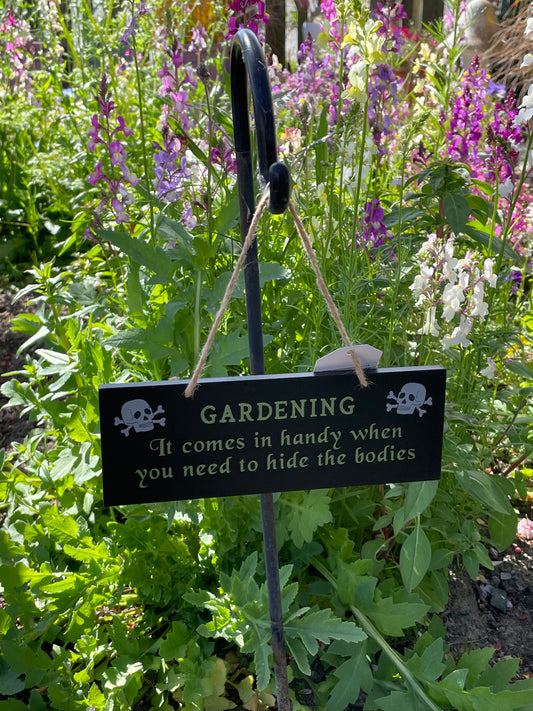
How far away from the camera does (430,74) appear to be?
90.4 inches

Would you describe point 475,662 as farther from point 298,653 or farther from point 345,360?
point 345,360

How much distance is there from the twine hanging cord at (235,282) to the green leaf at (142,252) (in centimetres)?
63

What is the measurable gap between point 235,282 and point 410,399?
0.32 m

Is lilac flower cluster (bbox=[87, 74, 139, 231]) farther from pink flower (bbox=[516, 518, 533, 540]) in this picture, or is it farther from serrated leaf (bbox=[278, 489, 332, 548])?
pink flower (bbox=[516, 518, 533, 540])

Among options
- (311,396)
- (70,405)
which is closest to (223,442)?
(311,396)

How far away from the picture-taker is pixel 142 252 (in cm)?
153

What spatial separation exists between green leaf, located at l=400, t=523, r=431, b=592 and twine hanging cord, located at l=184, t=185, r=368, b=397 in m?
0.63

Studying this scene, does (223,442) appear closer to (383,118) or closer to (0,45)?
(383,118)

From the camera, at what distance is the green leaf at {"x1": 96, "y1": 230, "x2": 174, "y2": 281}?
1.50m

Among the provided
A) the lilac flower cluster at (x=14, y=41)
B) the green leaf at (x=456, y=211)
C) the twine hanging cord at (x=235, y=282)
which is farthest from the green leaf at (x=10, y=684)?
the lilac flower cluster at (x=14, y=41)

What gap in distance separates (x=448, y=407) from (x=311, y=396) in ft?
2.19

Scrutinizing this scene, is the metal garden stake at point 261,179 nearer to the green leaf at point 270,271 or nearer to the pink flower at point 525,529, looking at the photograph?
the green leaf at point 270,271

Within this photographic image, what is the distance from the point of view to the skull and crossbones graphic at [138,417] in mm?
957

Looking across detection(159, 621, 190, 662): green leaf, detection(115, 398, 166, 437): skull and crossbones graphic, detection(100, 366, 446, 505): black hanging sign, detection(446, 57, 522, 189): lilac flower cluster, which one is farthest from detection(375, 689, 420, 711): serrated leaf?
detection(446, 57, 522, 189): lilac flower cluster
